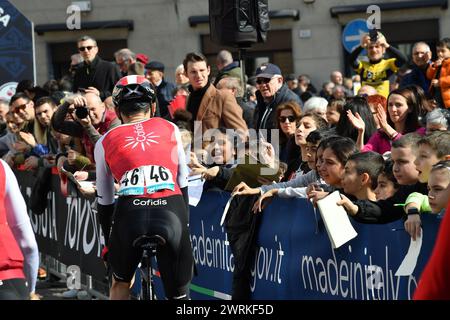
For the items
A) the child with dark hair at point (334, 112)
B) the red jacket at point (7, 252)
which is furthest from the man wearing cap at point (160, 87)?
the red jacket at point (7, 252)

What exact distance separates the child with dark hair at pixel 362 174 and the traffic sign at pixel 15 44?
10474 mm

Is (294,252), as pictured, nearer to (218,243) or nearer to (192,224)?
(218,243)

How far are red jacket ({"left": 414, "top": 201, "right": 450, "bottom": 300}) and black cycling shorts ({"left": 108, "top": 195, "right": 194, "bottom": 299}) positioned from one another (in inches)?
176

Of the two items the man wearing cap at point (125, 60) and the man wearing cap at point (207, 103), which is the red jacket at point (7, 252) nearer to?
the man wearing cap at point (207, 103)

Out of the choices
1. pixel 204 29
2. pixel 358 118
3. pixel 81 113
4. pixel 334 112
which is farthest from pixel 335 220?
pixel 204 29

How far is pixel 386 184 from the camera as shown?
7.19 m

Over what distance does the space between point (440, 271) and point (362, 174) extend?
14.6 ft

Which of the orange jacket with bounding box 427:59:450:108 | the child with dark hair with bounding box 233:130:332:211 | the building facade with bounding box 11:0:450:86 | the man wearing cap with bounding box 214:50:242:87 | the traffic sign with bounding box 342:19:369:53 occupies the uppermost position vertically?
the building facade with bounding box 11:0:450:86

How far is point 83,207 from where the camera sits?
11.7m

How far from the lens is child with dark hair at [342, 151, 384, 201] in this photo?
732cm

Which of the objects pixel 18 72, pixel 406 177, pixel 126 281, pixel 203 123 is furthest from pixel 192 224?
pixel 18 72

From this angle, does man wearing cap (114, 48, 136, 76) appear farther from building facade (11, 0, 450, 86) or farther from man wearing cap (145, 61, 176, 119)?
building facade (11, 0, 450, 86)

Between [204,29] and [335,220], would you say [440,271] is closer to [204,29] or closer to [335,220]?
[335,220]

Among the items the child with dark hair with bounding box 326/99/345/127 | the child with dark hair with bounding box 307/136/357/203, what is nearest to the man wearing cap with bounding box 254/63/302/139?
A: the child with dark hair with bounding box 326/99/345/127
